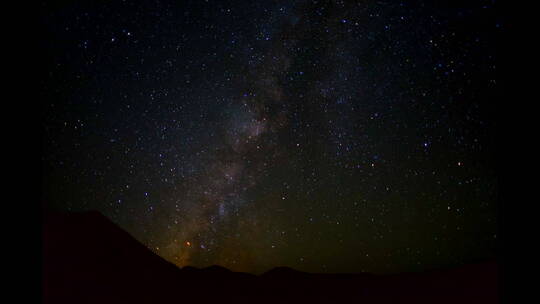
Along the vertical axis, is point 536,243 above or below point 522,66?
below

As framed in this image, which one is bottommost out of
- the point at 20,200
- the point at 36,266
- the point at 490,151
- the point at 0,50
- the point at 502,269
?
the point at 502,269

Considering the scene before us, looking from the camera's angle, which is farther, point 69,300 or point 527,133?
point 69,300

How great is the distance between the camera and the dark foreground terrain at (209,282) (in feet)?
19.1

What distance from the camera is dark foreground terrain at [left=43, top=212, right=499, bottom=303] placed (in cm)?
581

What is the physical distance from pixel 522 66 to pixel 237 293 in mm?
5928

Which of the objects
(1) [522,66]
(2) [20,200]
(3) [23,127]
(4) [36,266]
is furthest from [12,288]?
(1) [522,66]

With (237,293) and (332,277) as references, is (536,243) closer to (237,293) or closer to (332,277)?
(237,293)

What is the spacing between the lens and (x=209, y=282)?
6434 millimetres

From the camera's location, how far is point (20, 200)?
3.11ft

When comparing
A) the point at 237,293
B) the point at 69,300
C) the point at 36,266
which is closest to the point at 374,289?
the point at 237,293

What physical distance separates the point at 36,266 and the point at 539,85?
1.44 m

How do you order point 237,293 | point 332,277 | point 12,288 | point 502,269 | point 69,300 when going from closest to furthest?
point 12,288 → point 502,269 → point 69,300 → point 237,293 → point 332,277

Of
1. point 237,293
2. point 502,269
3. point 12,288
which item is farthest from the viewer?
point 237,293

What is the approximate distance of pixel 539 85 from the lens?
0.97 metres
